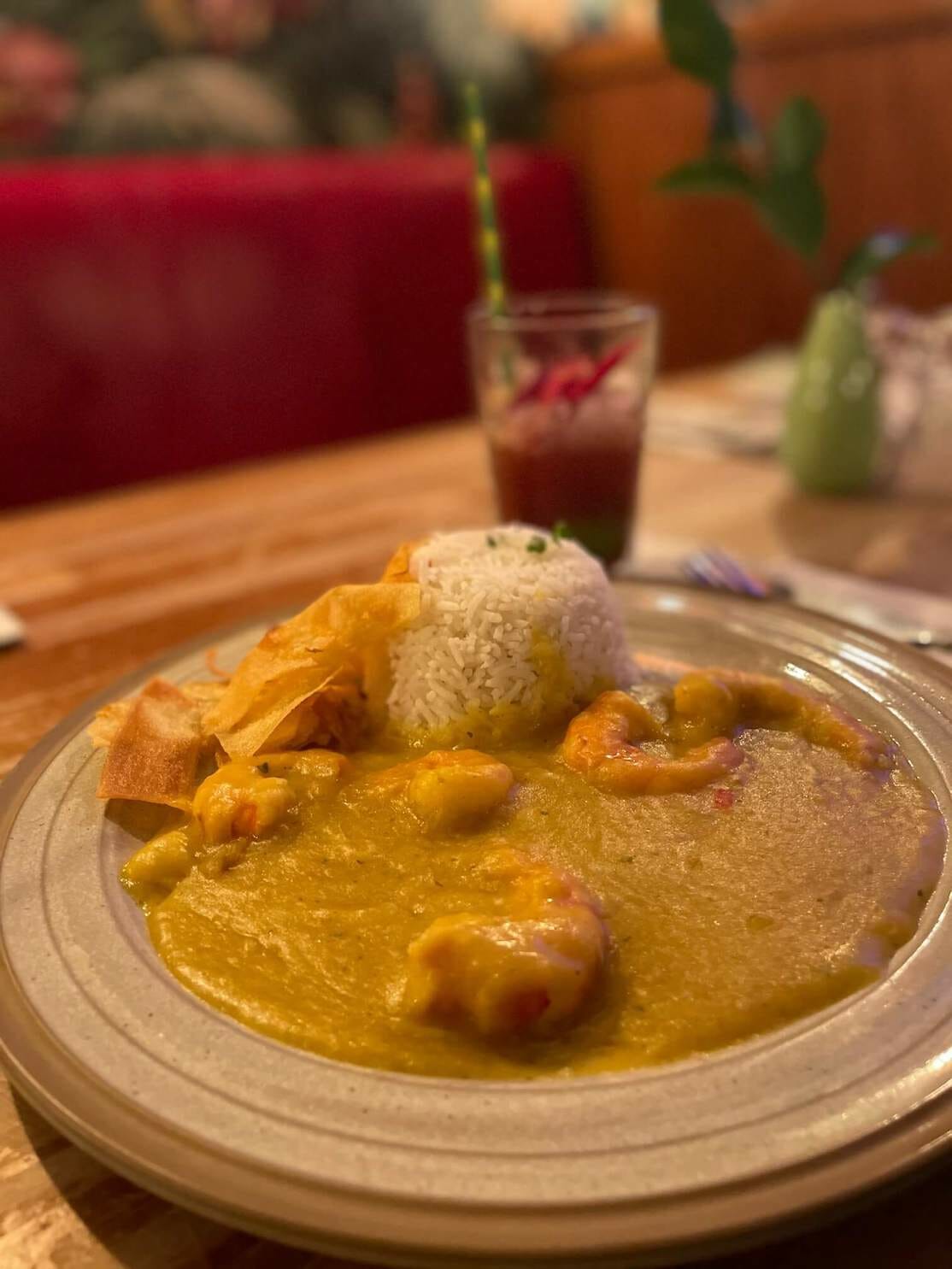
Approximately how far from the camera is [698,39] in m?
1.94

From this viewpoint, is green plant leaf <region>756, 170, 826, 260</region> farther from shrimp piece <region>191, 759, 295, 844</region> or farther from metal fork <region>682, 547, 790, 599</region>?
shrimp piece <region>191, 759, 295, 844</region>

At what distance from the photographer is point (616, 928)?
793mm

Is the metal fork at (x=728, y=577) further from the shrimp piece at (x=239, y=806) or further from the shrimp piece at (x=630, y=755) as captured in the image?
the shrimp piece at (x=239, y=806)

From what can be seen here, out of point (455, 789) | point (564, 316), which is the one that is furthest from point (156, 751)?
point (564, 316)

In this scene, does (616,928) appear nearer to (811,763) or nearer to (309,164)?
(811,763)

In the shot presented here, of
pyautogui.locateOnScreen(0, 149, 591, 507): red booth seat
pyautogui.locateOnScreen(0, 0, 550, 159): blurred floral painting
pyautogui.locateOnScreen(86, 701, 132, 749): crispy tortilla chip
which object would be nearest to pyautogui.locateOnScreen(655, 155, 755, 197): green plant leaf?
pyautogui.locateOnScreen(86, 701, 132, 749): crispy tortilla chip

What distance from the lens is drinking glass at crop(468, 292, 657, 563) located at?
5.34 feet

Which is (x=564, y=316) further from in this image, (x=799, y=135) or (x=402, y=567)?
(x=402, y=567)

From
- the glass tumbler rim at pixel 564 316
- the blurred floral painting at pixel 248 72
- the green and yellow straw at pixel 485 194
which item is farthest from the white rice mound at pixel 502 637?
the blurred floral painting at pixel 248 72

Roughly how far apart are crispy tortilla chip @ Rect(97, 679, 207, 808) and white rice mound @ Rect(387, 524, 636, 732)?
217 millimetres

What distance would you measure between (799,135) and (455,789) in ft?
5.16

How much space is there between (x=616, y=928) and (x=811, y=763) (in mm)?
322

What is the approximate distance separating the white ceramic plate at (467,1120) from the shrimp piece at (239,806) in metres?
0.14

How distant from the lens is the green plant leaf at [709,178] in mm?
1957
